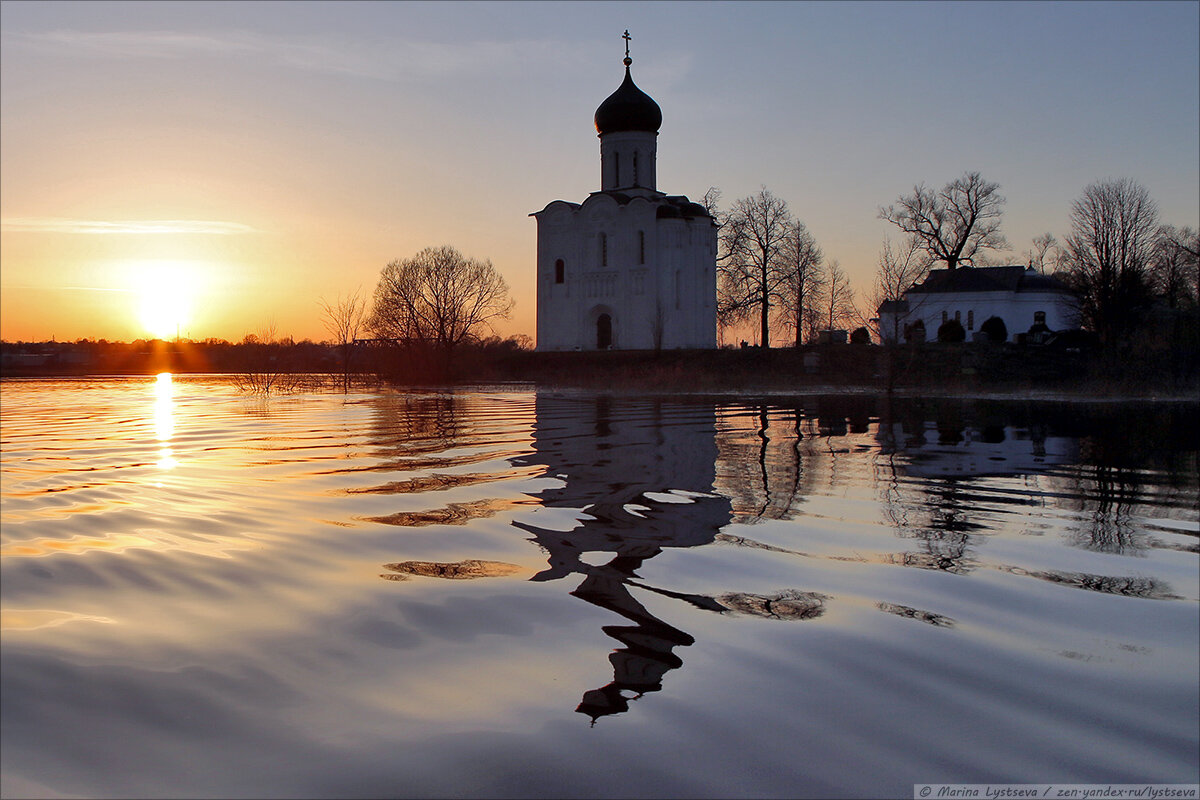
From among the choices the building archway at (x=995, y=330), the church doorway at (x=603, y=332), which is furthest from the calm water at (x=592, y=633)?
the building archway at (x=995, y=330)

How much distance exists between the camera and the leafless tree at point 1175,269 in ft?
176

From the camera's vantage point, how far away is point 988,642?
168 inches

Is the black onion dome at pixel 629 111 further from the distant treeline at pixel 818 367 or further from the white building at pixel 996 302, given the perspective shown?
the white building at pixel 996 302

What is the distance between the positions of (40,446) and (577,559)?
1110 cm

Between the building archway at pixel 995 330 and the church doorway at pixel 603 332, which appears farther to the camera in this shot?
the church doorway at pixel 603 332

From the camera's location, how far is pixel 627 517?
726 cm

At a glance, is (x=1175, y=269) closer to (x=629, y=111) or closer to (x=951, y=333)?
(x=951, y=333)

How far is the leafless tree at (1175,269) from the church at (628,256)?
2456 centimetres

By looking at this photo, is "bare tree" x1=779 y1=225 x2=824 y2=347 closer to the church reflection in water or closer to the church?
the church

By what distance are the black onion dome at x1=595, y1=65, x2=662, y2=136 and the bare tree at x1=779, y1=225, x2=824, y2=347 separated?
1034 cm

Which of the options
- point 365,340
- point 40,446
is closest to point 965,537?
point 40,446

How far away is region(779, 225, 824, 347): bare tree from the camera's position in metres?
51.7

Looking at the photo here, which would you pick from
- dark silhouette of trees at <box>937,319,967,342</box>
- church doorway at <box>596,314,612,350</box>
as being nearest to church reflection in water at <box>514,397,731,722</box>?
church doorway at <box>596,314,612,350</box>

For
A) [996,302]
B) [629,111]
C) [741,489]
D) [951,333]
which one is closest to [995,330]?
[951,333]
